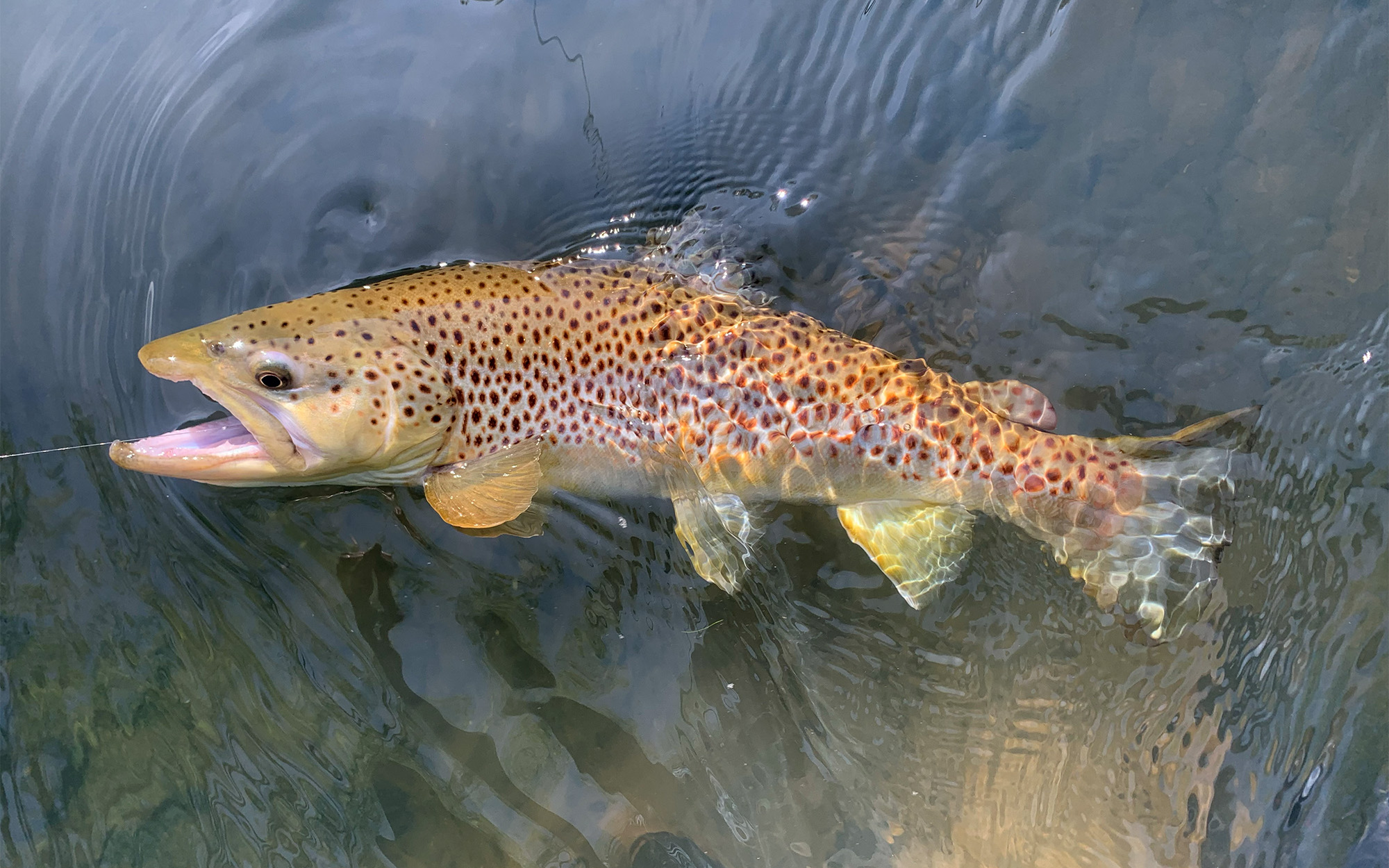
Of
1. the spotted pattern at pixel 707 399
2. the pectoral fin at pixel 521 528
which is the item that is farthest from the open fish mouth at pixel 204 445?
the pectoral fin at pixel 521 528

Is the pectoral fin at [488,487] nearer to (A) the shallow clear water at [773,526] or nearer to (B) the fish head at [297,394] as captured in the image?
(B) the fish head at [297,394]

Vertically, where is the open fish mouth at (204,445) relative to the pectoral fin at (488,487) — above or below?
above

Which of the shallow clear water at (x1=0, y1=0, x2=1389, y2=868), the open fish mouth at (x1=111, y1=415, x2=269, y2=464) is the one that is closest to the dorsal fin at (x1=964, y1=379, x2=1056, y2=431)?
the shallow clear water at (x1=0, y1=0, x2=1389, y2=868)

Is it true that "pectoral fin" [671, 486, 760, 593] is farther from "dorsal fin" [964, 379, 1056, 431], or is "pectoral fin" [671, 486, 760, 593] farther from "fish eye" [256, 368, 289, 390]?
"fish eye" [256, 368, 289, 390]

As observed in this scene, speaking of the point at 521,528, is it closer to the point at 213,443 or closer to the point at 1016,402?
the point at 213,443

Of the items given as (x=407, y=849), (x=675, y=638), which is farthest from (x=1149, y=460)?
(x=407, y=849)
